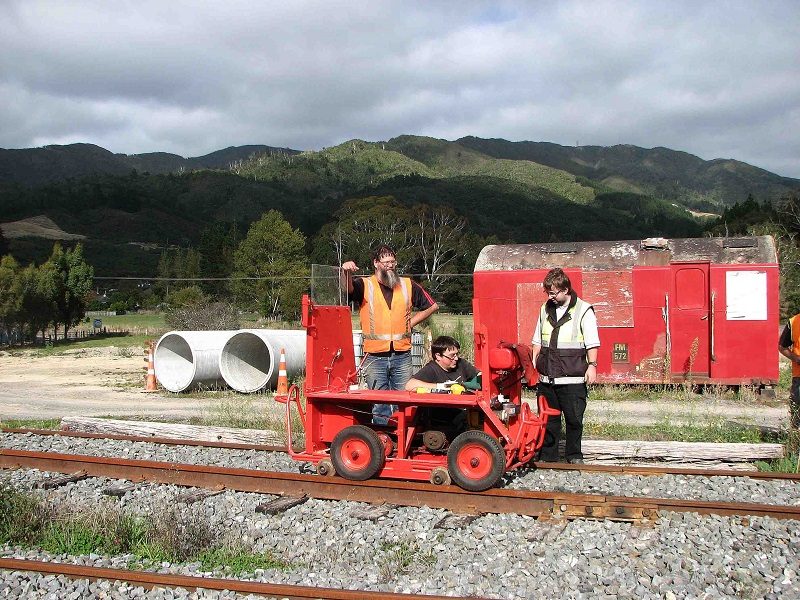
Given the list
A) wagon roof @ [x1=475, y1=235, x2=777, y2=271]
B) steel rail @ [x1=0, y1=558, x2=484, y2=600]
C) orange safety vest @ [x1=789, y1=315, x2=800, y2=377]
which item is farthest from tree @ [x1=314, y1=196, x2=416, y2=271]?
steel rail @ [x1=0, y1=558, x2=484, y2=600]

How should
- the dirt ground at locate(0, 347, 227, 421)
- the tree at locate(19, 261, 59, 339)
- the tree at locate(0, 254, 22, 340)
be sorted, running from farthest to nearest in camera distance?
the tree at locate(19, 261, 59, 339) < the tree at locate(0, 254, 22, 340) < the dirt ground at locate(0, 347, 227, 421)

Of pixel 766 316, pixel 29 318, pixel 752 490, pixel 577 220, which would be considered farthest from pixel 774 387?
pixel 577 220

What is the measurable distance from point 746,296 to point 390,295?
1040cm

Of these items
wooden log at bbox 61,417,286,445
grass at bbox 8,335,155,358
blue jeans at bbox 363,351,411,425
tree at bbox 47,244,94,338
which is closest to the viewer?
blue jeans at bbox 363,351,411,425

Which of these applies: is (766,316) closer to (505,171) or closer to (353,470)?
(353,470)

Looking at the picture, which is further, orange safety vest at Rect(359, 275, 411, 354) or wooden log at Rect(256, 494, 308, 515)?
orange safety vest at Rect(359, 275, 411, 354)

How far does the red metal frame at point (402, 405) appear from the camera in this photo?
697 centimetres

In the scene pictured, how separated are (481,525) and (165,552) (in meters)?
2.45

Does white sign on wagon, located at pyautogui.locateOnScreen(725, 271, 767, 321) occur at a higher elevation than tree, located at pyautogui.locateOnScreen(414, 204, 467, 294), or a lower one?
lower

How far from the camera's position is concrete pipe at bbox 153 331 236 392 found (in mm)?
16781

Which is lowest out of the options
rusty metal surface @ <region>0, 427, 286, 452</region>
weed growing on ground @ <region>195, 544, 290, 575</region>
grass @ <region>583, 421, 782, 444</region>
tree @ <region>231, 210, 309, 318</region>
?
weed growing on ground @ <region>195, 544, 290, 575</region>

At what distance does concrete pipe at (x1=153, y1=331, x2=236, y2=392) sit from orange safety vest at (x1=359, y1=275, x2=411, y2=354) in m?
9.51

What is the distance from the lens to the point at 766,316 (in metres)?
15.4

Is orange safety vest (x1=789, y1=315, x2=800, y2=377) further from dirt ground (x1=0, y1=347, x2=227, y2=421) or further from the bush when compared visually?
the bush
